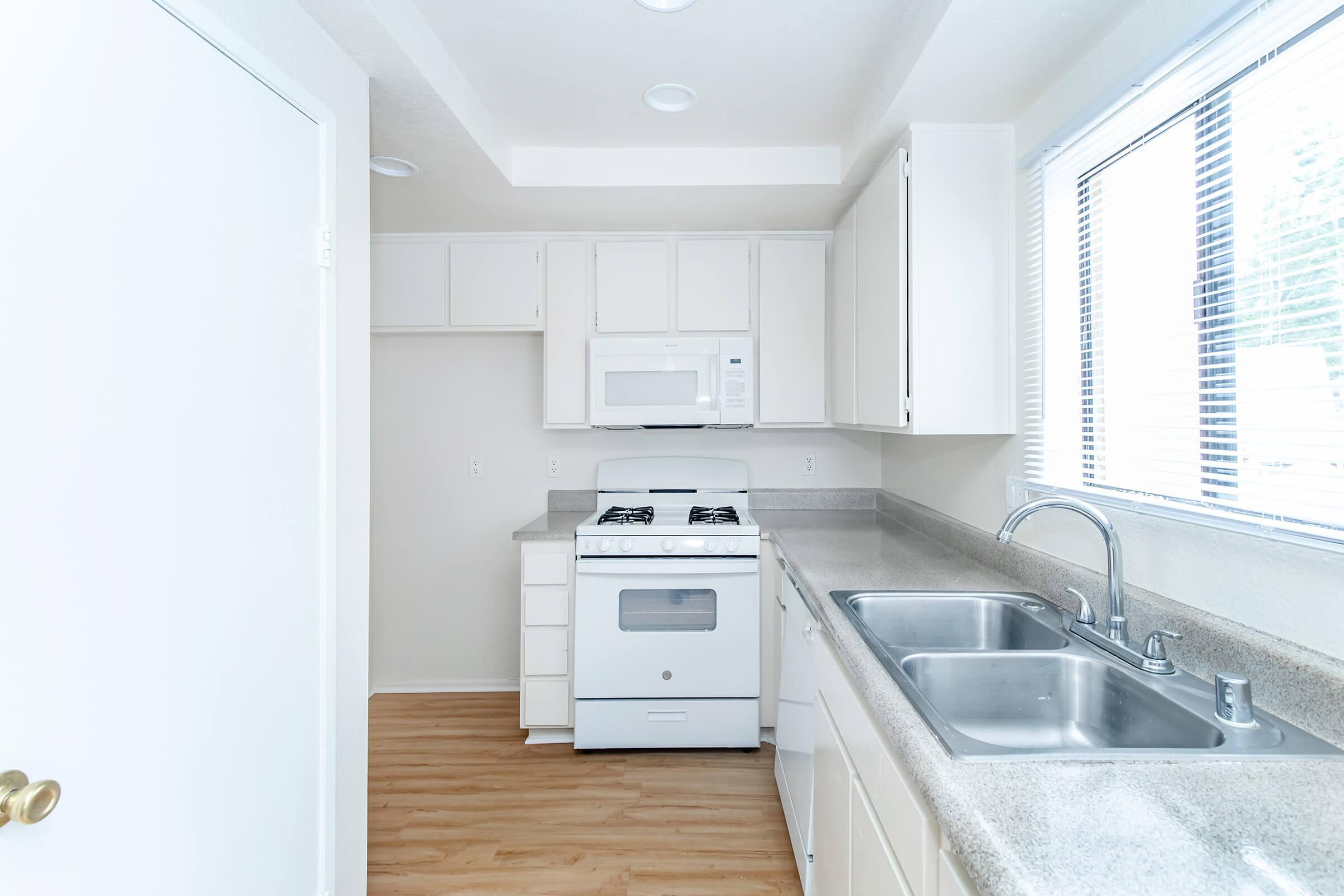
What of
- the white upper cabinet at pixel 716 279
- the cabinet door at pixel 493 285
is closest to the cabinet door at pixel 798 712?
the white upper cabinet at pixel 716 279

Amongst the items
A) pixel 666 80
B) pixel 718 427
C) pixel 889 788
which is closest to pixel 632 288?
pixel 718 427

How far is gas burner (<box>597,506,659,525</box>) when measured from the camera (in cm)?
271

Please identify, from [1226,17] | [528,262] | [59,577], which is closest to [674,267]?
[528,262]

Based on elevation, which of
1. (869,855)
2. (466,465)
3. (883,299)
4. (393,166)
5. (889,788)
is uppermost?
(393,166)

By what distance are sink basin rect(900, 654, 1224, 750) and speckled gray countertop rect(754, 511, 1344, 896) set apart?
0.92 feet

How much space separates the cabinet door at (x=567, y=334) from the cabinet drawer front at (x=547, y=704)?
3.70 feet

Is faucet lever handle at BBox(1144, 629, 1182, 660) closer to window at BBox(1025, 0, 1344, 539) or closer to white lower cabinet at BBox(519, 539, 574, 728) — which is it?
window at BBox(1025, 0, 1344, 539)

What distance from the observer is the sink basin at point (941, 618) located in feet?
5.32

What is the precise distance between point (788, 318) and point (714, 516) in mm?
943

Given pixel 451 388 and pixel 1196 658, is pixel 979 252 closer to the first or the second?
pixel 1196 658

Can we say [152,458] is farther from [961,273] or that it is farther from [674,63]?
[961,273]

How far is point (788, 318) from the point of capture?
2.90 m

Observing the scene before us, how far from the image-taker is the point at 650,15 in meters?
1.64

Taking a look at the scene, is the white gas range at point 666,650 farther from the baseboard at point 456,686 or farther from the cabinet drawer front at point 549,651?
the baseboard at point 456,686
